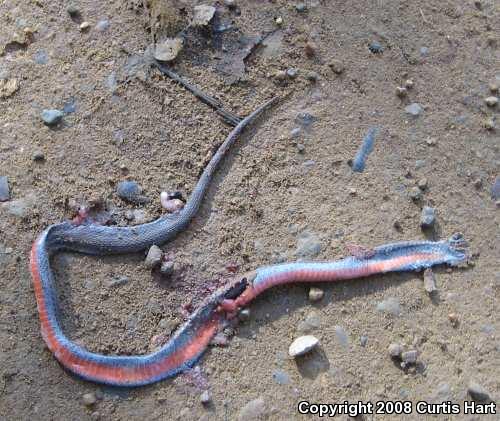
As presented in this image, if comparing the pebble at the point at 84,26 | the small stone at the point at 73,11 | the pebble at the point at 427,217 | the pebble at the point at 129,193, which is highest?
the small stone at the point at 73,11

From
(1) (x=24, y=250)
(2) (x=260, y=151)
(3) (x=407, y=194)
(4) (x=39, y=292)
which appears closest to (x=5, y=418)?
(4) (x=39, y=292)

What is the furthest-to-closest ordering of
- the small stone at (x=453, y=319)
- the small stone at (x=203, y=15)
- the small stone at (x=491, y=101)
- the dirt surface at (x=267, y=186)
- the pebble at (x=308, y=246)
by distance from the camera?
the small stone at (x=491, y=101), the small stone at (x=203, y=15), the pebble at (x=308, y=246), the small stone at (x=453, y=319), the dirt surface at (x=267, y=186)

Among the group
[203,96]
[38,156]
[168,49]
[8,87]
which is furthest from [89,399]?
[168,49]

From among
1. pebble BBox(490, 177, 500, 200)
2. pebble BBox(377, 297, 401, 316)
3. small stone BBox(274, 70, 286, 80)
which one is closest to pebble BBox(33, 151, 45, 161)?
small stone BBox(274, 70, 286, 80)

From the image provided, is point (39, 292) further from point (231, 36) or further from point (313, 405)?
point (231, 36)

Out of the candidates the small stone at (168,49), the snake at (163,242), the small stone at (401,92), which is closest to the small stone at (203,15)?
the small stone at (168,49)

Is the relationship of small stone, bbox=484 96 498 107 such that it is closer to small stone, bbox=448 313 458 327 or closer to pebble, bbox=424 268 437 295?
pebble, bbox=424 268 437 295

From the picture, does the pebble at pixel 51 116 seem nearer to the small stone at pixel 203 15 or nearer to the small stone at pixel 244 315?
the small stone at pixel 203 15
